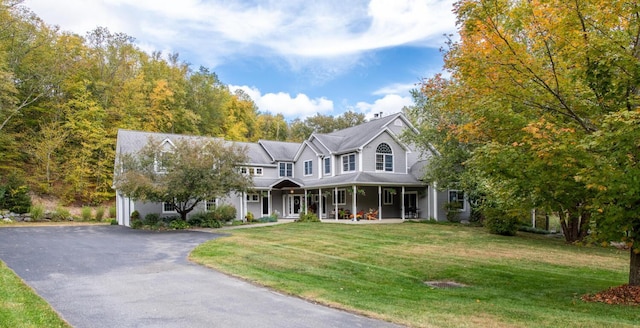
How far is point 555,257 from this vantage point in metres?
14.6

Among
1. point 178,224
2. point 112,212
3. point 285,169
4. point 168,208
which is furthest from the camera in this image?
point 285,169

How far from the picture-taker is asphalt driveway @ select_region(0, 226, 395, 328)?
249 inches

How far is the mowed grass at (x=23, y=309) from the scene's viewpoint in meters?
5.81

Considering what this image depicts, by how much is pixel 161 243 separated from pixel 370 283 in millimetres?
10675

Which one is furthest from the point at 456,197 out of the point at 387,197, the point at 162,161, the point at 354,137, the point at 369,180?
the point at 162,161

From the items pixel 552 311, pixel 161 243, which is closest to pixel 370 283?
pixel 552 311

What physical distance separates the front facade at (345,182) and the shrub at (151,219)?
5.10ft

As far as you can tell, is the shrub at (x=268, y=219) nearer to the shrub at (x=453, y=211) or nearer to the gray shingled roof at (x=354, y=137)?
the gray shingled roof at (x=354, y=137)

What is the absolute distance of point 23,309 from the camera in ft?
21.4

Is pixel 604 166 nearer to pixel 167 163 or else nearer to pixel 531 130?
pixel 531 130

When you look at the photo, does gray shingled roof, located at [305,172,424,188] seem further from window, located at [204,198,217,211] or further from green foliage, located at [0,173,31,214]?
green foliage, located at [0,173,31,214]

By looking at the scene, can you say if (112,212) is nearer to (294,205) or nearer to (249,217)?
(249,217)

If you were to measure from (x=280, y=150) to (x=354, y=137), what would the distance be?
7539mm

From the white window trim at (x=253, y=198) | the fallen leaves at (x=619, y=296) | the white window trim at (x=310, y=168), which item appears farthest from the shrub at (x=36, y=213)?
the fallen leaves at (x=619, y=296)
